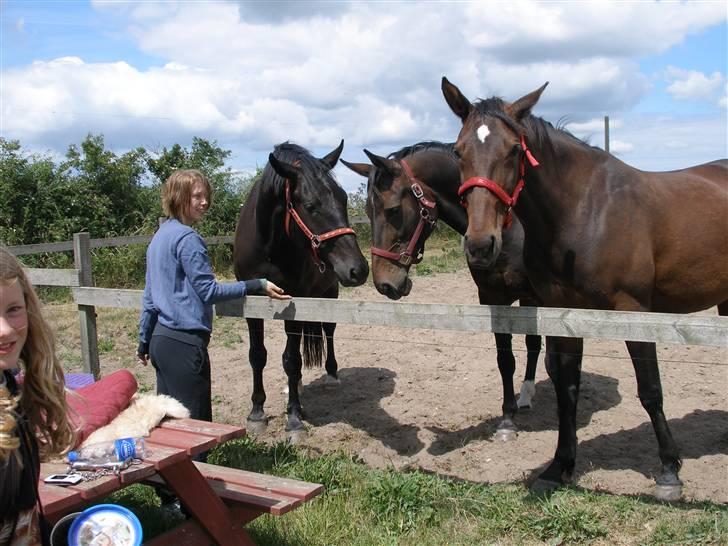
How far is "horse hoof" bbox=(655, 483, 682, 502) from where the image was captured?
11.3ft

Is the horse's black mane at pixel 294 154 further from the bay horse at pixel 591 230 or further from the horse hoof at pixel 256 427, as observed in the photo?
the horse hoof at pixel 256 427

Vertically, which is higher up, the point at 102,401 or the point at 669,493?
the point at 102,401

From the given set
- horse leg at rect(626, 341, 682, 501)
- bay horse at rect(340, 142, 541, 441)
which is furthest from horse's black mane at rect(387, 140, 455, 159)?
horse leg at rect(626, 341, 682, 501)

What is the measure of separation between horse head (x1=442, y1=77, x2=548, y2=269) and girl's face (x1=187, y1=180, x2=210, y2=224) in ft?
4.52

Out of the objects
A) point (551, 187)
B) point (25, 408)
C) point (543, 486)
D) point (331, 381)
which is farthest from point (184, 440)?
point (331, 381)

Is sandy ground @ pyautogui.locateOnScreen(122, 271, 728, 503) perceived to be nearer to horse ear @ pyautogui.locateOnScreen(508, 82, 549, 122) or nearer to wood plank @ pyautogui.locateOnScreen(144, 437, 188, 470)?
horse ear @ pyautogui.locateOnScreen(508, 82, 549, 122)

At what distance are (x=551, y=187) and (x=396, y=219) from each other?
1210 mm

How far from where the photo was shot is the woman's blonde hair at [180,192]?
3311 mm

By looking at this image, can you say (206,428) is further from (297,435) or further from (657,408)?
(657,408)

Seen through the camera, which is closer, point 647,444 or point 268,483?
point 268,483

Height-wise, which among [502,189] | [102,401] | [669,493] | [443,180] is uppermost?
[443,180]

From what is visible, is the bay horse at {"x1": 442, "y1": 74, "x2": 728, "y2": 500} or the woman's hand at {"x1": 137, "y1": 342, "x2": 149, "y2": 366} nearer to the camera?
the bay horse at {"x1": 442, "y1": 74, "x2": 728, "y2": 500}

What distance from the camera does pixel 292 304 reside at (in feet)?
12.2

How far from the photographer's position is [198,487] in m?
2.46
